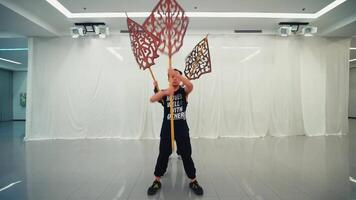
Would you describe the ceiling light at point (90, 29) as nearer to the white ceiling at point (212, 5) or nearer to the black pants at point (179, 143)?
the white ceiling at point (212, 5)

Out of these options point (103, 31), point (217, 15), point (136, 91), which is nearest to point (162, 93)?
point (217, 15)

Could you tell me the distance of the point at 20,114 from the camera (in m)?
11.6

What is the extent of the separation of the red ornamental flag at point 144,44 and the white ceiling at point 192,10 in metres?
2.12

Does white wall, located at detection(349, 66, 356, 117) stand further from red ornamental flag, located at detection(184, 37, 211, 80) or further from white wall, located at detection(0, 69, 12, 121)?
white wall, located at detection(0, 69, 12, 121)

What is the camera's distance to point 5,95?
36.0 ft

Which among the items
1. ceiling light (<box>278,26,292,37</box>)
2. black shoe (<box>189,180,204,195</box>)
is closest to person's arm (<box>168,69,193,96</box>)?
black shoe (<box>189,180,204,195</box>)

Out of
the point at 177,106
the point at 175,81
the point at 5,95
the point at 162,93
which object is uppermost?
the point at 5,95

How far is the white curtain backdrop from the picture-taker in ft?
18.8

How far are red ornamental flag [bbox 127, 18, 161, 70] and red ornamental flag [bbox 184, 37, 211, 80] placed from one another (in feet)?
2.46

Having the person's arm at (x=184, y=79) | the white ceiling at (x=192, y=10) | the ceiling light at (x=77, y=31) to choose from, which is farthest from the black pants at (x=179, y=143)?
the ceiling light at (x=77, y=31)

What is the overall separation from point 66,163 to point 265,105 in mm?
4866

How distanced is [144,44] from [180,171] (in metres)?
1.82

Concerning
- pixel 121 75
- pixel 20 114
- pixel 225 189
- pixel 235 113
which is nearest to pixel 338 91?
pixel 235 113

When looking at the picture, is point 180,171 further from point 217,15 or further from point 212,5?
point 217,15
